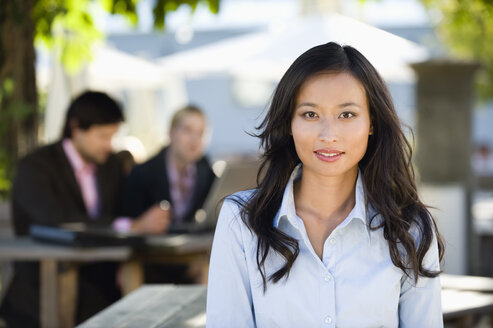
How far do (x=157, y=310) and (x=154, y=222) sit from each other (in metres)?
1.75

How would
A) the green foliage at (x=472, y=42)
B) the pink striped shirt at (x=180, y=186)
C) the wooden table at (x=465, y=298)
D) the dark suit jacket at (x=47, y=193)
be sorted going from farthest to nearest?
1. the green foliage at (x=472, y=42)
2. the pink striped shirt at (x=180, y=186)
3. the dark suit jacket at (x=47, y=193)
4. the wooden table at (x=465, y=298)

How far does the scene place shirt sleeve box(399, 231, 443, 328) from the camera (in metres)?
2.04

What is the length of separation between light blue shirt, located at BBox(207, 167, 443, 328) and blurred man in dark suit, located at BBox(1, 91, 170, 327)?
2298 millimetres

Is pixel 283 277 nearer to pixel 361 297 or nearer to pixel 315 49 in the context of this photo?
pixel 361 297

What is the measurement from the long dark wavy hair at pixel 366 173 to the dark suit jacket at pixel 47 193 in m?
2.27

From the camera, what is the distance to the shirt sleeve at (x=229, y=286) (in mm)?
2016

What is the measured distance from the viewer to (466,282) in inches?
142

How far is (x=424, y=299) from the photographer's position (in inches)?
80.7

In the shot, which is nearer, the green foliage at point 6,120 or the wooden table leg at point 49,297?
the wooden table leg at point 49,297

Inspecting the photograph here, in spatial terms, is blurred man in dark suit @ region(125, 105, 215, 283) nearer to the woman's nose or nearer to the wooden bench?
the wooden bench

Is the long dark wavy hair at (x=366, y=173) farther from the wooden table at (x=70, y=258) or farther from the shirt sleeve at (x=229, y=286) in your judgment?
the wooden table at (x=70, y=258)

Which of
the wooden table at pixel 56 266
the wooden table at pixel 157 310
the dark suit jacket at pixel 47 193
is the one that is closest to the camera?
the wooden table at pixel 157 310

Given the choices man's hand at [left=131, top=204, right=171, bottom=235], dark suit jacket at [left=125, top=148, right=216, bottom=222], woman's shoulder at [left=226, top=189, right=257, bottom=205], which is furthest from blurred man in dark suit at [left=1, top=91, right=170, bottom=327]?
woman's shoulder at [left=226, top=189, right=257, bottom=205]

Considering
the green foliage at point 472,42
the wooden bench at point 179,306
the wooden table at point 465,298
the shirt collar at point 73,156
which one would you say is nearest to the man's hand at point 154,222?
the shirt collar at point 73,156
